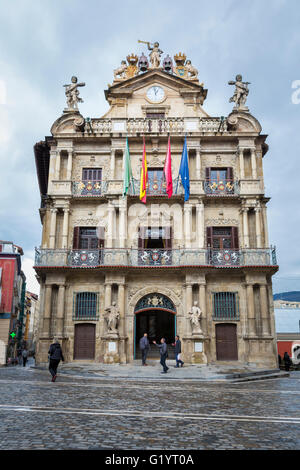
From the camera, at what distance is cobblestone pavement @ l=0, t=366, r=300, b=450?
6152 mm

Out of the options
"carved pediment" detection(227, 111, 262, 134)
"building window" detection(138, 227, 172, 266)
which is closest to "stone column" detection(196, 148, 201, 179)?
"carved pediment" detection(227, 111, 262, 134)

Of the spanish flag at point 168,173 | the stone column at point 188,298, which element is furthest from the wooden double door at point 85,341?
Answer: the spanish flag at point 168,173

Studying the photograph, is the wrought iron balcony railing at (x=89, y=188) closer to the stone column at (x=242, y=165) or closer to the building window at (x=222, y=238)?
the building window at (x=222, y=238)

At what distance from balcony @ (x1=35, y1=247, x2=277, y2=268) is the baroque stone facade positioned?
0.19 feet

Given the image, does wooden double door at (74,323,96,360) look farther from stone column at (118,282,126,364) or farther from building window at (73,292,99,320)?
stone column at (118,282,126,364)

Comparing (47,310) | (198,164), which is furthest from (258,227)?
(47,310)

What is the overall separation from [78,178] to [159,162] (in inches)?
198

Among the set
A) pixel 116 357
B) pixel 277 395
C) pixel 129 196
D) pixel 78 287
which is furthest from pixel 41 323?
pixel 277 395

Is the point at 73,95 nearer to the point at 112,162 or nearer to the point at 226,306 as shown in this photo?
the point at 112,162

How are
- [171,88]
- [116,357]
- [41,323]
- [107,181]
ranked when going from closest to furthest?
[116,357]
[41,323]
[107,181]
[171,88]

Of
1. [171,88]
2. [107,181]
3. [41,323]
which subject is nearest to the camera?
[41,323]

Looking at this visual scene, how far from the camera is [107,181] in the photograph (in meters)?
24.5

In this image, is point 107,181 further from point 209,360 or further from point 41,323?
point 209,360

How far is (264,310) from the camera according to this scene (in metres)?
22.5
